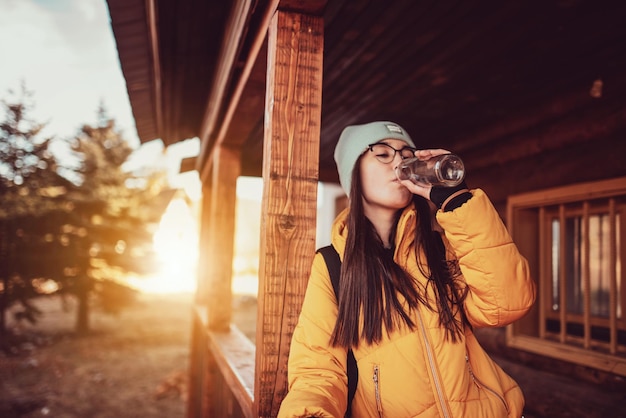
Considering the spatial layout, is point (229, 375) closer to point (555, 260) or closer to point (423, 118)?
point (423, 118)

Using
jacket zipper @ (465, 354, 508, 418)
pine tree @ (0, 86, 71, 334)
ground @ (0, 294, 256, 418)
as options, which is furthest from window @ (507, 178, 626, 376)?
pine tree @ (0, 86, 71, 334)

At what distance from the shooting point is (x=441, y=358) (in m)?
1.41

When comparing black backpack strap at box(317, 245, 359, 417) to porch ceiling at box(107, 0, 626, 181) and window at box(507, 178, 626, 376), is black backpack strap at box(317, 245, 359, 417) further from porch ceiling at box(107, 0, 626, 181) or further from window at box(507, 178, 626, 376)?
window at box(507, 178, 626, 376)

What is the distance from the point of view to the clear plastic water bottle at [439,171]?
4.64 feet

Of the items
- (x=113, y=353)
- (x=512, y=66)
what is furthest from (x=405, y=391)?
(x=113, y=353)

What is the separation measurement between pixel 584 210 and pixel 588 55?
1.21m

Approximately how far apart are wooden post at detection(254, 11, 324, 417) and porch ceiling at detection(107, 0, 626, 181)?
0.58 feet

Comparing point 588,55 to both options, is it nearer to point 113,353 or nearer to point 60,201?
point 113,353

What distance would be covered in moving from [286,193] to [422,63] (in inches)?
74.1

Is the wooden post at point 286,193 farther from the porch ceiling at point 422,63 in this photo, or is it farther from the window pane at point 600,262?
the window pane at point 600,262

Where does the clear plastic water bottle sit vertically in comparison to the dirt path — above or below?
above

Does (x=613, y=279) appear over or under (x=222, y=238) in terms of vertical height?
under

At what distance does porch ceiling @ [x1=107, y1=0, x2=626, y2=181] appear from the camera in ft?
8.02

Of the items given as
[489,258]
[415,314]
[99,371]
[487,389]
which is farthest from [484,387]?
[99,371]
